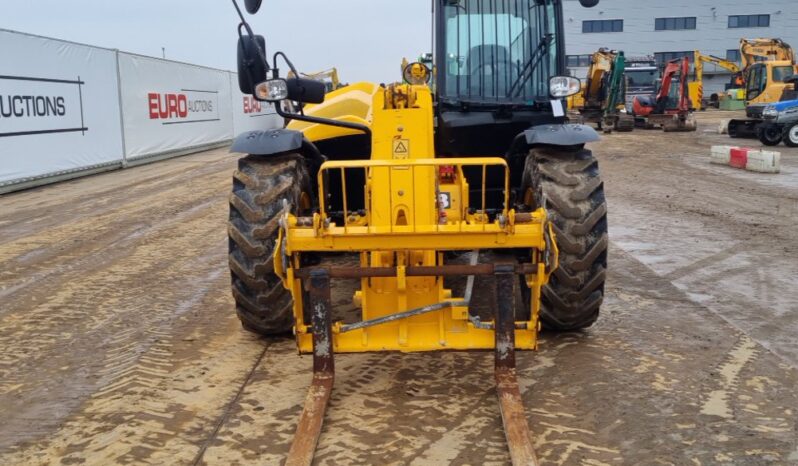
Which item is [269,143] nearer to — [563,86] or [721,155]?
[563,86]

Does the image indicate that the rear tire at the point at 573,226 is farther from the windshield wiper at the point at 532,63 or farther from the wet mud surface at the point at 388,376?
the windshield wiper at the point at 532,63

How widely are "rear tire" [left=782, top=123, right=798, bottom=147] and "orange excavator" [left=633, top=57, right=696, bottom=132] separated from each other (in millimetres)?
8055

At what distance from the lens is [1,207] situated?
38.4ft

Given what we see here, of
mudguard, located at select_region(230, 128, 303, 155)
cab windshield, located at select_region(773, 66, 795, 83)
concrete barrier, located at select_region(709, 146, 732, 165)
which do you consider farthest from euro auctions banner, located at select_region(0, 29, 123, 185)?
cab windshield, located at select_region(773, 66, 795, 83)

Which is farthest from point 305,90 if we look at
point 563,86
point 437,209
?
point 563,86

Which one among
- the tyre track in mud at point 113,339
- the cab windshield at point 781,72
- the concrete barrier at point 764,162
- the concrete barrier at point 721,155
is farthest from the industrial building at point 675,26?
the tyre track in mud at point 113,339

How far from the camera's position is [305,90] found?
4.69m

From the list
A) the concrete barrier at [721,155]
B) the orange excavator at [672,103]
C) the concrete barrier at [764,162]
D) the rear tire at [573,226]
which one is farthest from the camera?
the orange excavator at [672,103]

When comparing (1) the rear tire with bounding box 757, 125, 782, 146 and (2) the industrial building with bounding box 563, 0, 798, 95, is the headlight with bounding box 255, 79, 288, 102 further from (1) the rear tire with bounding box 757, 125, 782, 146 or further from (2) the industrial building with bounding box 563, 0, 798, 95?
(2) the industrial building with bounding box 563, 0, 798, 95

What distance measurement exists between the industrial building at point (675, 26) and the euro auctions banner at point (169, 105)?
40717mm

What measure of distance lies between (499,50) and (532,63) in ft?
0.91

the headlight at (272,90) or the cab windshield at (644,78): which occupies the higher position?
the cab windshield at (644,78)

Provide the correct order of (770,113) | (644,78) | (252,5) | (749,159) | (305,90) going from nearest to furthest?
(252,5)
(305,90)
(749,159)
(770,113)
(644,78)

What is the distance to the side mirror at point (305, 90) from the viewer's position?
465 centimetres
